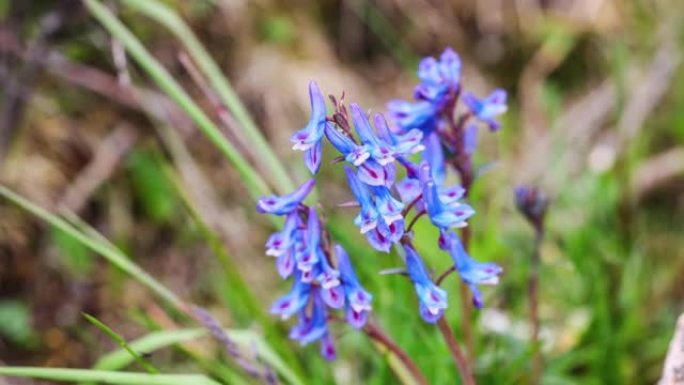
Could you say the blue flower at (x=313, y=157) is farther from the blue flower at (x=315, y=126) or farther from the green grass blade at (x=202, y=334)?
the green grass blade at (x=202, y=334)

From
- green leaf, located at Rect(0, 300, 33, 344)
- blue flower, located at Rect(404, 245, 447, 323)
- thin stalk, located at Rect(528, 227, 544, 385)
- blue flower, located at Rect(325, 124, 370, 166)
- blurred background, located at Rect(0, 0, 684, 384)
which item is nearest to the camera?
blue flower, located at Rect(325, 124, 370, 166)

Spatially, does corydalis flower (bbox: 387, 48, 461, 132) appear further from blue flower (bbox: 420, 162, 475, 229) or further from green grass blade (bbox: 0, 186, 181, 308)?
green grass blade (bbox: 0, 186, 181, 308)

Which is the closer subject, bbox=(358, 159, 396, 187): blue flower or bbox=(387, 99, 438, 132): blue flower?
bbox=(358, 159, 396, 187): blue flower

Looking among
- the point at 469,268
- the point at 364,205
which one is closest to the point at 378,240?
the point at 364,205

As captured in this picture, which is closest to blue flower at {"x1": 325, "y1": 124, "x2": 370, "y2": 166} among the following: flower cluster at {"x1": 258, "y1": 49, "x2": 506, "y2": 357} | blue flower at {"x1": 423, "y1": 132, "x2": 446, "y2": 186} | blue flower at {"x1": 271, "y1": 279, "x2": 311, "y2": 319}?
flower cluster at {"x1": 258, "y1": 49, "x2": 506, "y2": 357}

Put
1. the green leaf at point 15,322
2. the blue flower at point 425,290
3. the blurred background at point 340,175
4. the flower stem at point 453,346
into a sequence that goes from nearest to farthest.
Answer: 1. the blue flower at point 425,290
2. the flower stem at point 453,346
3. the blurred background at point 340,175
4. the green leaf at point 15,322

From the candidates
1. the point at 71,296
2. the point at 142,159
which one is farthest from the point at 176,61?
the point at 71,296

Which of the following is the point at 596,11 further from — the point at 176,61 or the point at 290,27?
the point at 176,61

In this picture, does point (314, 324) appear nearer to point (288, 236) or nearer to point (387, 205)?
point (288, 236)

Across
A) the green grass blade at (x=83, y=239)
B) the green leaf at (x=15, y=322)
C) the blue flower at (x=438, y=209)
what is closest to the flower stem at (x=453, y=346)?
the blue flower at (x=438, y=209)
